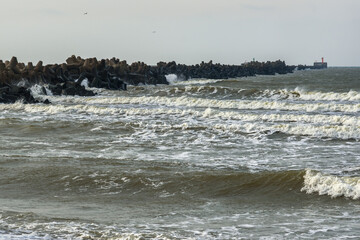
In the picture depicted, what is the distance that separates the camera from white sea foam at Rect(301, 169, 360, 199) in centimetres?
1151

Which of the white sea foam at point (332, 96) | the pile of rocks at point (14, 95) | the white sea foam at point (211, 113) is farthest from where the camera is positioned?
the pile of rocks at point (14, 95)

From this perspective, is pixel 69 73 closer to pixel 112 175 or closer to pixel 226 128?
pixel 226 128

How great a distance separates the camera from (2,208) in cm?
1077

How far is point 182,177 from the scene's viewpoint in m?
13.7

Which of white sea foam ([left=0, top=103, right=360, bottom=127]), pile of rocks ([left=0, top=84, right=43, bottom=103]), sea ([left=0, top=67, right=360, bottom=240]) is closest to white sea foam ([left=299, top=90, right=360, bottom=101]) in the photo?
sea ([left=0, top=67, right=360, bottom=240])

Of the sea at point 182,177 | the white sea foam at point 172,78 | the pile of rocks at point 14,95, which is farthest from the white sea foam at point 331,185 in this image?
the white sea foam at point 172,78

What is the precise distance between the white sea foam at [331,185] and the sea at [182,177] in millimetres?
23

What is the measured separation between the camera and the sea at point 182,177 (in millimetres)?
9508

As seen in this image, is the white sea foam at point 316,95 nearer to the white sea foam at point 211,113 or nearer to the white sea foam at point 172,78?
the white sea foam at point 211,113

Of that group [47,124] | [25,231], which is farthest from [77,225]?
[47,124]

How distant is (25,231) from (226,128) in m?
13.7

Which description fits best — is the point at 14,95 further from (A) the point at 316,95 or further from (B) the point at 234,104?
(A) the point at 316,95

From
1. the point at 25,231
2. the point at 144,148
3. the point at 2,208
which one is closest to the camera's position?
the point at 25,231

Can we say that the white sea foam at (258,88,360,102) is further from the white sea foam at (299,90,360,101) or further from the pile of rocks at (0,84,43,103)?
the pile of rocks at (0,84,43,103)
